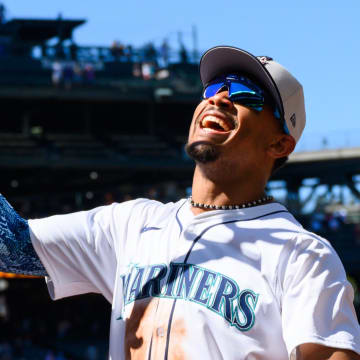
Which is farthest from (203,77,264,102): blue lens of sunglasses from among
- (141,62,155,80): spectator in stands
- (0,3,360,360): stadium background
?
(141,62,155,80): spectator in stands

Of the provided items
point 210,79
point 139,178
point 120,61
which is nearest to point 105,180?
point 139,178

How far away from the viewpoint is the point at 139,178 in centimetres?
3009

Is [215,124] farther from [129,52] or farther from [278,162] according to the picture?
[129,52]

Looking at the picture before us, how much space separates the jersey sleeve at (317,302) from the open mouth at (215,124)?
0.53 metres

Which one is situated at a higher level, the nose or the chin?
the nose

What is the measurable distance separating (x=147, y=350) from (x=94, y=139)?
993 inches

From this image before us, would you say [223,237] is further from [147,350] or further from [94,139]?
[94,139]

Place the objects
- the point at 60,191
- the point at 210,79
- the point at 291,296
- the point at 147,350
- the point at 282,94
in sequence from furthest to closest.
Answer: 1. the point at 60,191
2. the point at 210,79
3. the point at 282,94
4. the point at 147,350
5. the point at 291,296

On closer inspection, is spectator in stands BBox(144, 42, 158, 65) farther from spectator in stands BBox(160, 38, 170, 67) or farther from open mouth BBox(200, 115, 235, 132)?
open mouth BBox(200, 115, 235, 132)

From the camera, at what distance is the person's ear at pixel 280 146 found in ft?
9.60

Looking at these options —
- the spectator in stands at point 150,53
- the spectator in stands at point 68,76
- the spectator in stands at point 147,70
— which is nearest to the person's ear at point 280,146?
the spectator in stands at point 68,76

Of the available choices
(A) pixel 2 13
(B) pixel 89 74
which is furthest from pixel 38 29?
(B) pixel 89 74

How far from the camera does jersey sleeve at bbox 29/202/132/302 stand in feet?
9.57

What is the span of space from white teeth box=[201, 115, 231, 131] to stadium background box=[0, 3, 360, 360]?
2107cm
